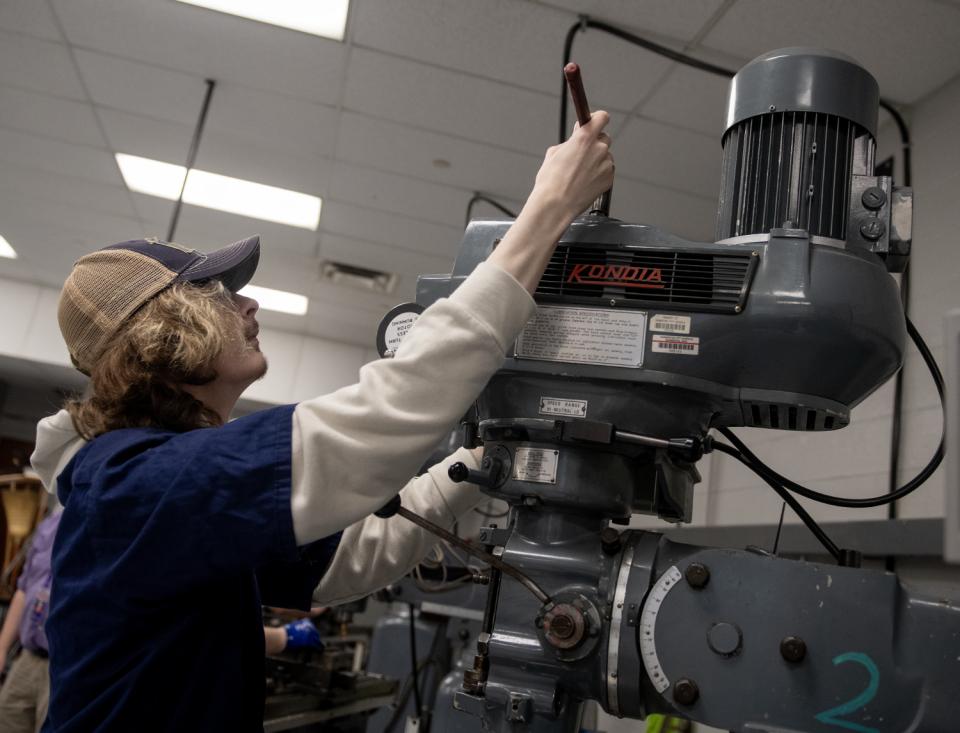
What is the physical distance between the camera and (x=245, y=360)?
3.23ft

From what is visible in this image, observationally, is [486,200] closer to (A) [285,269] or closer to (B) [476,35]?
(B) [476,35]

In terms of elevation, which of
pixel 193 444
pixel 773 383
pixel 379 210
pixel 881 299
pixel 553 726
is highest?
pixel 379 210

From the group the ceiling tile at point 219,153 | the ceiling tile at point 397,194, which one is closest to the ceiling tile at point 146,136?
the ceiling tile at point 219,153

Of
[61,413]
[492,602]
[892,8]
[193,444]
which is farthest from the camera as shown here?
[892,8]

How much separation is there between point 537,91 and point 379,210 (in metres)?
1.40

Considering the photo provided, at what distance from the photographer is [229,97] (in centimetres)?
295

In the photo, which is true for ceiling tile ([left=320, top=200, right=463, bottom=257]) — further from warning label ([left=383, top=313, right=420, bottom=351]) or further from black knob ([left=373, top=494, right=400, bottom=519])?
black knob ([left=373, top=494, right=400, bottom=519])

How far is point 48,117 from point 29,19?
751mm

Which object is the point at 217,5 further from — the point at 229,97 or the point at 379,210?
the point at 379,210

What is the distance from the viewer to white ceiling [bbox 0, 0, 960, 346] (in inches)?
88.0

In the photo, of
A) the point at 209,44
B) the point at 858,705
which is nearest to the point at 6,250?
the point at 209,44

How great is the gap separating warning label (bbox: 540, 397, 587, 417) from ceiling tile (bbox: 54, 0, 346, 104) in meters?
2.16

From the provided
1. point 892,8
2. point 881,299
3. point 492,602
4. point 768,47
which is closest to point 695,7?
point 768,47

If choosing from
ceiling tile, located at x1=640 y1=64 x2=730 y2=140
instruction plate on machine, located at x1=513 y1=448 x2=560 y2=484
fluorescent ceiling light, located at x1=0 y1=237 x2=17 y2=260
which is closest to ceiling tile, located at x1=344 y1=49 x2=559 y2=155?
ceiling tile, located at x1=640 y1=64 x2=730 y2=140
